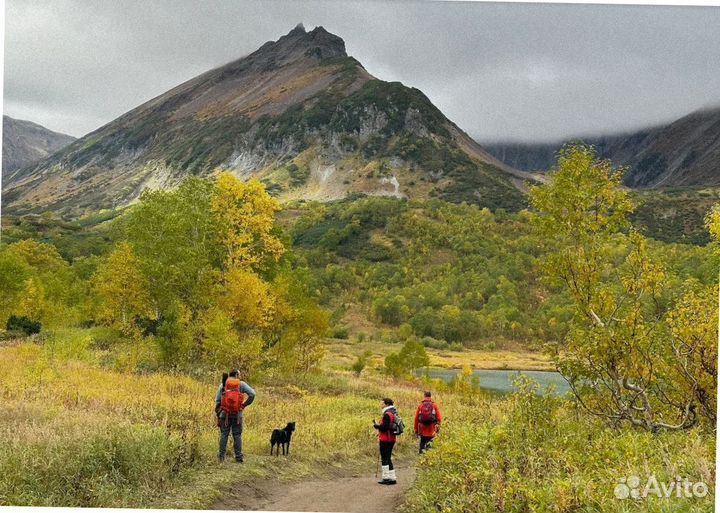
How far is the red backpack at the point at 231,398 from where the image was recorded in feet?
48.5

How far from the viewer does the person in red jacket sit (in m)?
15.7

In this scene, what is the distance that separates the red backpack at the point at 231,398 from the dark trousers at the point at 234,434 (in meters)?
0.25

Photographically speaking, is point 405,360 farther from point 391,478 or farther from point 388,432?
point 388,432

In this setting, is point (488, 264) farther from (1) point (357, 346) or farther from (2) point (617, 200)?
(2) point (617, 200)

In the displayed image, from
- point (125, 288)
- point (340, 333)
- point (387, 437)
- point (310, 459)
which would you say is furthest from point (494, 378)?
point (387, 437)

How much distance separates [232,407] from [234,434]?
0.84 meters

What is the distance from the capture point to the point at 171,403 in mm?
20609

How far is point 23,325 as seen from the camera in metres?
47.6

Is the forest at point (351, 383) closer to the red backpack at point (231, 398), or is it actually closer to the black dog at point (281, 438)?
the black dog at point (281, 438)

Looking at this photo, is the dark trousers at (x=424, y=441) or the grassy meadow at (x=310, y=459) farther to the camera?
the dark trousers at (x=424, y=441)

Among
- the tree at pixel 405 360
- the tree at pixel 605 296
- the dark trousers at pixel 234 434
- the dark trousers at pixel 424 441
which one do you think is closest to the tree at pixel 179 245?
the dark trousers at pixel 234 434

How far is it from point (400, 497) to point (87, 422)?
742 centimetres

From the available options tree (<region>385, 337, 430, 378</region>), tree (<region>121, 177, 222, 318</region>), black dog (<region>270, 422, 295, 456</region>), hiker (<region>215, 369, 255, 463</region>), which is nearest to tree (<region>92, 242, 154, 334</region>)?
tree (<region>121, 177, 222, 318</region>)

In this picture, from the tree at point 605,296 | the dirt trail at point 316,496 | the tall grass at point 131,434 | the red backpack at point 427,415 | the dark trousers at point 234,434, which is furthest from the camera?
the red backpack at point 427,415
